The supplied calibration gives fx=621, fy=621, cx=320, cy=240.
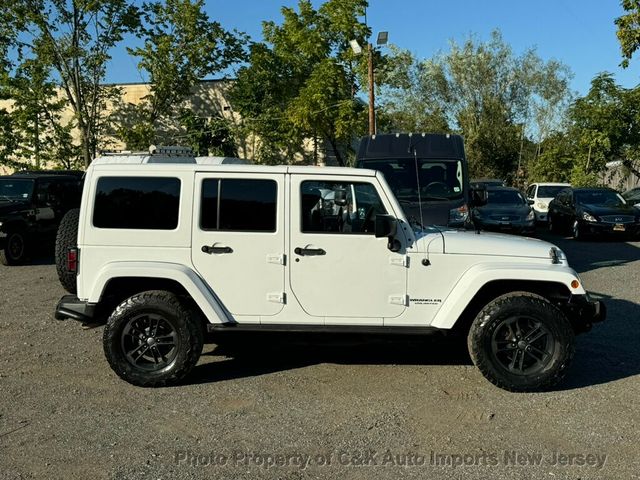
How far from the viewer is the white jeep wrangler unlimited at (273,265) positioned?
17.2 feet

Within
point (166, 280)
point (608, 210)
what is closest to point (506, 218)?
point (608, 210)

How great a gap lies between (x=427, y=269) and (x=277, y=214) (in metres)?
1.36

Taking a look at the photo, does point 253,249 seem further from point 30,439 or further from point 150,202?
point 30,439

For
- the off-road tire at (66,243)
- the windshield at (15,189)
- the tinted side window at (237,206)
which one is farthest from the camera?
the windshield at (15,189)

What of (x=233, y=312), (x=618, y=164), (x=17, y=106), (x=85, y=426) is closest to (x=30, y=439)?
(x=85, y=426)

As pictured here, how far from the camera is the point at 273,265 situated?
5.29 meters

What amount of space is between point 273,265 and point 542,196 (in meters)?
20.0

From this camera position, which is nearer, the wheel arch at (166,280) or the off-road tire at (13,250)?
the wheel arch at (166,280)

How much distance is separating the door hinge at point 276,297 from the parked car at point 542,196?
1890 cm

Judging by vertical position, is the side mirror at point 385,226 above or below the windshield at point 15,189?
below

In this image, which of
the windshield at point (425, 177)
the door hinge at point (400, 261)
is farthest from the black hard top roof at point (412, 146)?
the door hinge at point (400, 261)

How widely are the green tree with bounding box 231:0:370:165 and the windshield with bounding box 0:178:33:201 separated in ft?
44.5

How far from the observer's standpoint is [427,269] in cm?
527

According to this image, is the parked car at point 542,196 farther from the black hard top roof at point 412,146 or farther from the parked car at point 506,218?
the black hard top roof at point 412,146
